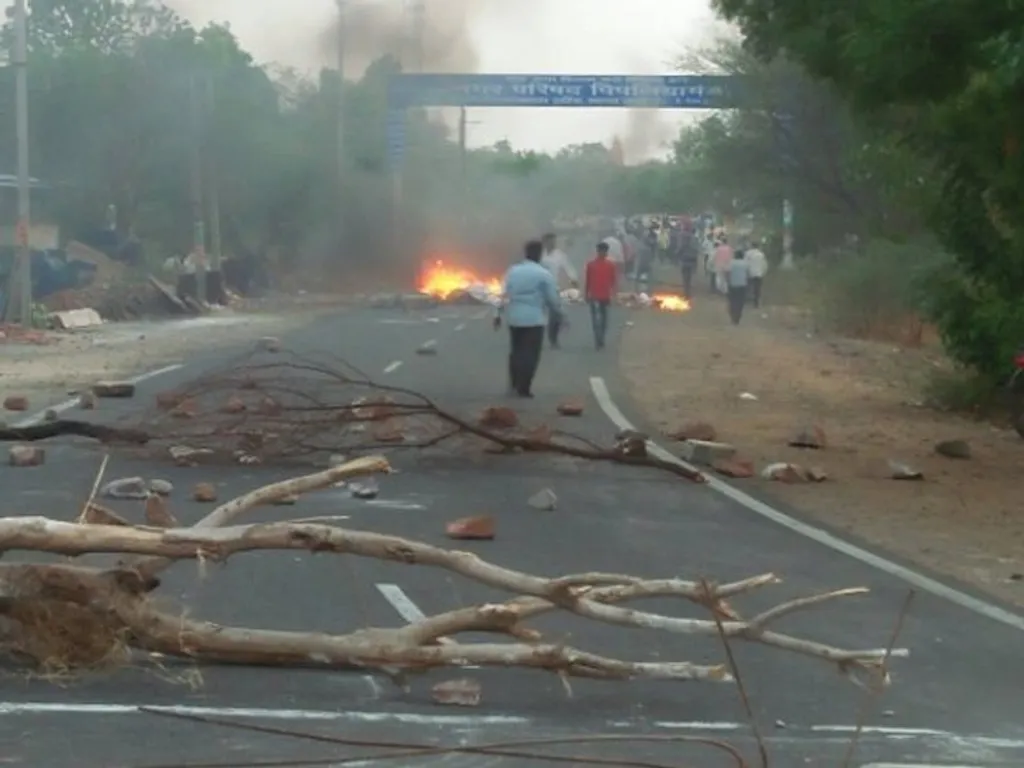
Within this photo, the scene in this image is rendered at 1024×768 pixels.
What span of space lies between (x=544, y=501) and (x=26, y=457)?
13.5 ft

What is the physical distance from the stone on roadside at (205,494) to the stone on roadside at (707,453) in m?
4.95

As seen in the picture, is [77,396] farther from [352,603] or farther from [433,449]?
[352,603]

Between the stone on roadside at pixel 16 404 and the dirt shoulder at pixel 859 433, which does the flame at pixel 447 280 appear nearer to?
the dirt shoulder at pixel 859 433

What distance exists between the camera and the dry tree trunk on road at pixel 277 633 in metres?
7.59

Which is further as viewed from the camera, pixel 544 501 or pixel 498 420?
pixel 498 420

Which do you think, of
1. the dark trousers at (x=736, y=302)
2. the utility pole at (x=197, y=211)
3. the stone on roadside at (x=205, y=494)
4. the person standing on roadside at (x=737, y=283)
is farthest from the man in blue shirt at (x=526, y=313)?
the utility pole at (x=197, y=211)

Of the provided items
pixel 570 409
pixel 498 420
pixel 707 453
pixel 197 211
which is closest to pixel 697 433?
pixel 707 453

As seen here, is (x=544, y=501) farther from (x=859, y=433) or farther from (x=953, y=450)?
(x=859, y=433)

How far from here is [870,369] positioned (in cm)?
3102

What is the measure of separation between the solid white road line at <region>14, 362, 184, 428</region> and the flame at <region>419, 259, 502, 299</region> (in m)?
31.6

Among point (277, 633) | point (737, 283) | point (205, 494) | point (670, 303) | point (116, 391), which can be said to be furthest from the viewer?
point (670, 303)

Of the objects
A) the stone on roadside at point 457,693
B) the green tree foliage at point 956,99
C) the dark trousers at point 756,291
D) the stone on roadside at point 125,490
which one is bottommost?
the dark trousers at point 756,291

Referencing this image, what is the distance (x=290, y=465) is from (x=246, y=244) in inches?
2150

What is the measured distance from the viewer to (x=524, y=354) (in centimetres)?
2217
